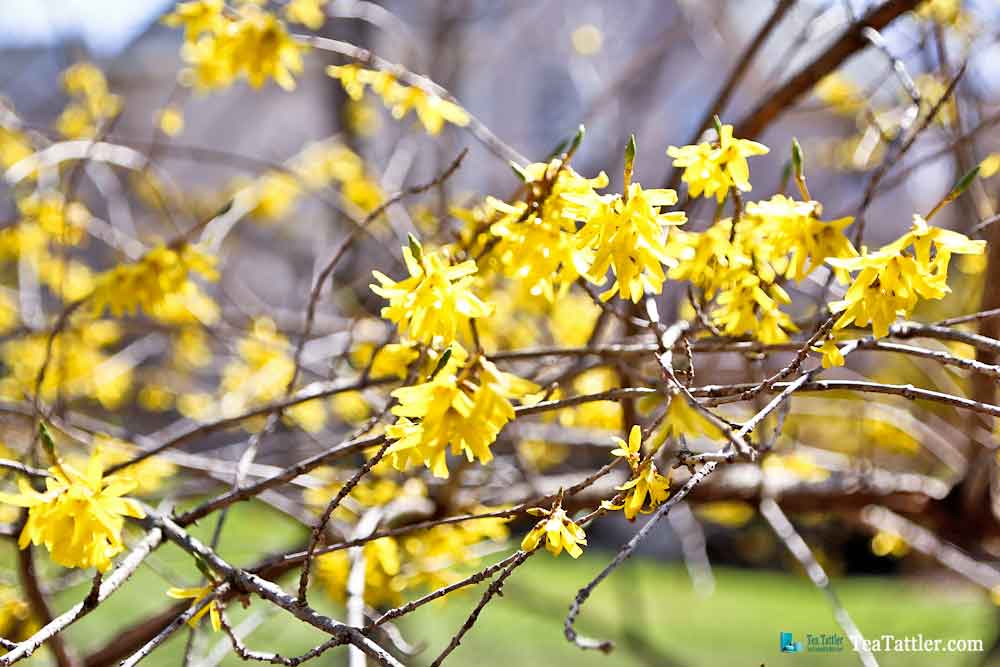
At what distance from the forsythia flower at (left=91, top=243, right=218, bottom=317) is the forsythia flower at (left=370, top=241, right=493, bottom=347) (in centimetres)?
93

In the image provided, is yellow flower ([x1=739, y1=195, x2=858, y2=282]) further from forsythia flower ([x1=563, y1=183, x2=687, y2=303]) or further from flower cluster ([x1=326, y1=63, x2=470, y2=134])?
flower cluster ([x1=326, y1=63, x2=470, y2=134])

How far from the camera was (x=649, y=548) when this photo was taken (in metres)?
8.94

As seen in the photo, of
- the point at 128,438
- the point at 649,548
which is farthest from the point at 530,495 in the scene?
the point at 649,548

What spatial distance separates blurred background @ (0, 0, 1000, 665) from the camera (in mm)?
2646

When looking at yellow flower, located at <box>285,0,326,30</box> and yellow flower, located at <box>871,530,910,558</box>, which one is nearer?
yellow flower, located at <box>285,0,326,30</box>

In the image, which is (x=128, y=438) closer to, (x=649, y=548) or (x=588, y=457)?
(x=588, y=457)

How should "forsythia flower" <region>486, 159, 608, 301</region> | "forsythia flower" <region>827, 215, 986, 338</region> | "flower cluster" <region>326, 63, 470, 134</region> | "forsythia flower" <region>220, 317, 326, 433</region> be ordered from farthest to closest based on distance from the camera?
"forsythia flower" <region>220, 317, 326, 433</region>, "flower cluster" <region>326, 63, 470, 134</region>, "forsythia flower" <region>486, 159, 608, 301</region>, "forsythia flower" <region>827, 215, 986, 338</region>

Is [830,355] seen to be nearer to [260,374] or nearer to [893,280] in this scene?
[893,280]

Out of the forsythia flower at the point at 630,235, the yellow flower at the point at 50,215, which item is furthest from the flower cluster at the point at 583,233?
the yellow flower at the point at 50,215

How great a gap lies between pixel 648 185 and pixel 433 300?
19.5ft

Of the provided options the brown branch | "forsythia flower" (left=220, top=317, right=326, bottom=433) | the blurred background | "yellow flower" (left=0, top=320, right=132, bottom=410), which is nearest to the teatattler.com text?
the blurred background

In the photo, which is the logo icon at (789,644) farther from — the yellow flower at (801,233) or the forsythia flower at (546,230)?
the forsythia flower at (546,230)

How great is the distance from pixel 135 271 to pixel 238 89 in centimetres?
1044

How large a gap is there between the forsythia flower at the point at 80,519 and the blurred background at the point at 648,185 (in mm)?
678
